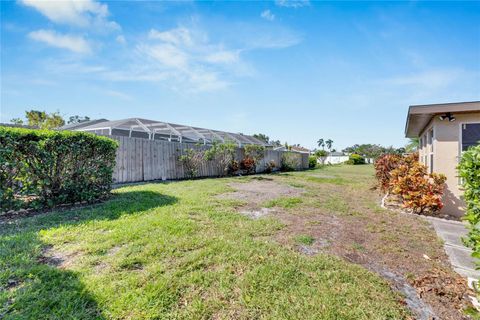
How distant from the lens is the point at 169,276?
8.30 feet

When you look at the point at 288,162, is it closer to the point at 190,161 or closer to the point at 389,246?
the point at 190,161

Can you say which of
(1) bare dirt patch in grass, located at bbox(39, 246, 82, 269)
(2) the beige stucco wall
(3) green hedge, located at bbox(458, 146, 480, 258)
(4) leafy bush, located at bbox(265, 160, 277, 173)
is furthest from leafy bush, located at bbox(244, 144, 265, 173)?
(3) green hedge, located at bbox(458, 146, 480, 258)

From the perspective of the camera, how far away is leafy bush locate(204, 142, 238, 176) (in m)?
13.0

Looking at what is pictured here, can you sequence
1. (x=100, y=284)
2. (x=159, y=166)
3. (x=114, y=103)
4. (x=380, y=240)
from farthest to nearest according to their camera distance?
(x=114, y=103), (x=159, y=166), (x=380, y=240), (x=100, y=284)

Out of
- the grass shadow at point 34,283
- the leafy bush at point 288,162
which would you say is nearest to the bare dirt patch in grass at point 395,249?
the grass shadow at point 34,283

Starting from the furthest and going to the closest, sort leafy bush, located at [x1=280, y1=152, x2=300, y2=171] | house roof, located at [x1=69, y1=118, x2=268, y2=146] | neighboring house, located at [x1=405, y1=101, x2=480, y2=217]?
leafy bush, located at [x1=280, y1=152, x2=300, y2=171], house roof, located at [x1=69, y1=118, x2=268, y2=146], neighboring house, located at [x1=405, y1=101, x2=480, y2=217]

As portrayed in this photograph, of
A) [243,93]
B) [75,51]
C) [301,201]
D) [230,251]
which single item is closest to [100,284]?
[230,251]

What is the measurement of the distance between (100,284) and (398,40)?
10.7m

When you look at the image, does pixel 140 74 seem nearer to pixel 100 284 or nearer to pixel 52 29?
pixel 52 29

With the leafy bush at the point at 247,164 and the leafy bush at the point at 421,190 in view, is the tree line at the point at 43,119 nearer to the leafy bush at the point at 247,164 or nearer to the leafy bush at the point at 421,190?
the leafy bush at the point at 247,164

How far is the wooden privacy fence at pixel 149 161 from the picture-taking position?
29.9 ft

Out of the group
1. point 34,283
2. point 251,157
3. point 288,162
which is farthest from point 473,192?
point 288,162

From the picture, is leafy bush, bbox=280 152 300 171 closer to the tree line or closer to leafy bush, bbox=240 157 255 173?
leafy bush, bbox=240 157 255 173

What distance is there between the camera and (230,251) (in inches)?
127
